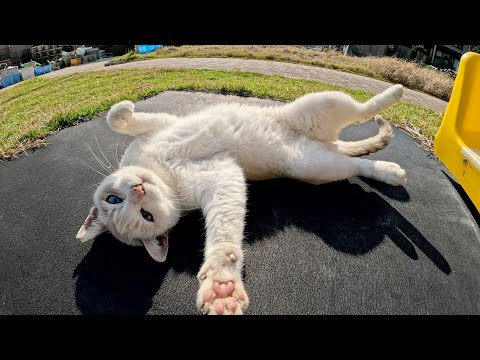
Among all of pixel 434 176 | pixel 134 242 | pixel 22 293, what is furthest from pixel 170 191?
pixel 434 176

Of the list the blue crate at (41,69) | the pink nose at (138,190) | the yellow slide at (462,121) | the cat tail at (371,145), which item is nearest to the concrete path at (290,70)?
the blue crate at (41,69)

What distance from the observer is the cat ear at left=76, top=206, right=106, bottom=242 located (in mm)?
1627

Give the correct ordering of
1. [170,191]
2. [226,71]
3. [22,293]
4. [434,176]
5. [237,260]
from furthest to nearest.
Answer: [226,71]
[434,176]
[170,191]
[22,293]
[237,260]

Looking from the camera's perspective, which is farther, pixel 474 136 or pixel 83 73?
pixel 83 73

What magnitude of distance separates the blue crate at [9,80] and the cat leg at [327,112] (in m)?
2.29

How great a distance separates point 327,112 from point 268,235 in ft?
2.81

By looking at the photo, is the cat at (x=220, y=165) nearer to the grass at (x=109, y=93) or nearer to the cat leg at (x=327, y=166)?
the cat leg at (x=327, y=166)

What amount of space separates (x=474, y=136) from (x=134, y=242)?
2.56 m

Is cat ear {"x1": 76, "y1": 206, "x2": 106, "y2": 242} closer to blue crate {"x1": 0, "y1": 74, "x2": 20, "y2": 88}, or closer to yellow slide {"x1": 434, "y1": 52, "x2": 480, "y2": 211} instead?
blue crate {"x1": 0, "y1": 74, "x2": 20, "y2": 88}

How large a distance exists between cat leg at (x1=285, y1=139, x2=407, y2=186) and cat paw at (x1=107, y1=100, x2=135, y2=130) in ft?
3.32

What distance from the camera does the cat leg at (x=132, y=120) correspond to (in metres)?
2.04
